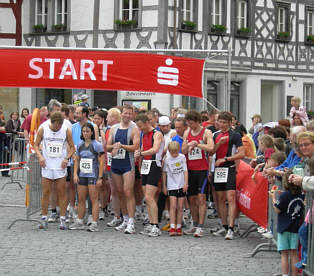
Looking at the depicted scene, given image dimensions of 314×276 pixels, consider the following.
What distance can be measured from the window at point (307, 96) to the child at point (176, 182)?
23514 millimetres

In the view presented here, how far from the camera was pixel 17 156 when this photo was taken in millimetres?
18328

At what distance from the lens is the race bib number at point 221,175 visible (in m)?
11.0

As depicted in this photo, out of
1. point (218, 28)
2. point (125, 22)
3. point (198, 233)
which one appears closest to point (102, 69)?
point (198, 233)

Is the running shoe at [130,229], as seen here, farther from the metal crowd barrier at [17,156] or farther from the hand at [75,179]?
the metal crowd barrier at [17,156]

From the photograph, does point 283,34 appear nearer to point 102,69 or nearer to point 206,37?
point 206,37

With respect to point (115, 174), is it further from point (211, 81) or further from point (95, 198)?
point (211, 81)

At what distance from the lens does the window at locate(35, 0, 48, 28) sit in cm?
3069

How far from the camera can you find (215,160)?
36.7ft

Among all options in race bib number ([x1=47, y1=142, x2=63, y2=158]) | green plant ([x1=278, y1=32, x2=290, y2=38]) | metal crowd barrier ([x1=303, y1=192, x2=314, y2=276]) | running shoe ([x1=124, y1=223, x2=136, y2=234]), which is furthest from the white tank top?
green plant ([x1=278, y1=32, x2=290, y2=38])

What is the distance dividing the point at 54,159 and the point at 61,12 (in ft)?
65.2

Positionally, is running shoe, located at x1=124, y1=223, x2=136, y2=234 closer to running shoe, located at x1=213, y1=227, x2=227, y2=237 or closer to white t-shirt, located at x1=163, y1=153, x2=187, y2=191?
white t-shirt, located at x1=163, y1=153, x2=187, y2=191

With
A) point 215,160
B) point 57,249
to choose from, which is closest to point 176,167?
point 215,160

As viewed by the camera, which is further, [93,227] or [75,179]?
[75,179]

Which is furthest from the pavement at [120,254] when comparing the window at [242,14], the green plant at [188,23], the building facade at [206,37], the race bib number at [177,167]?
the window at [242,14]
